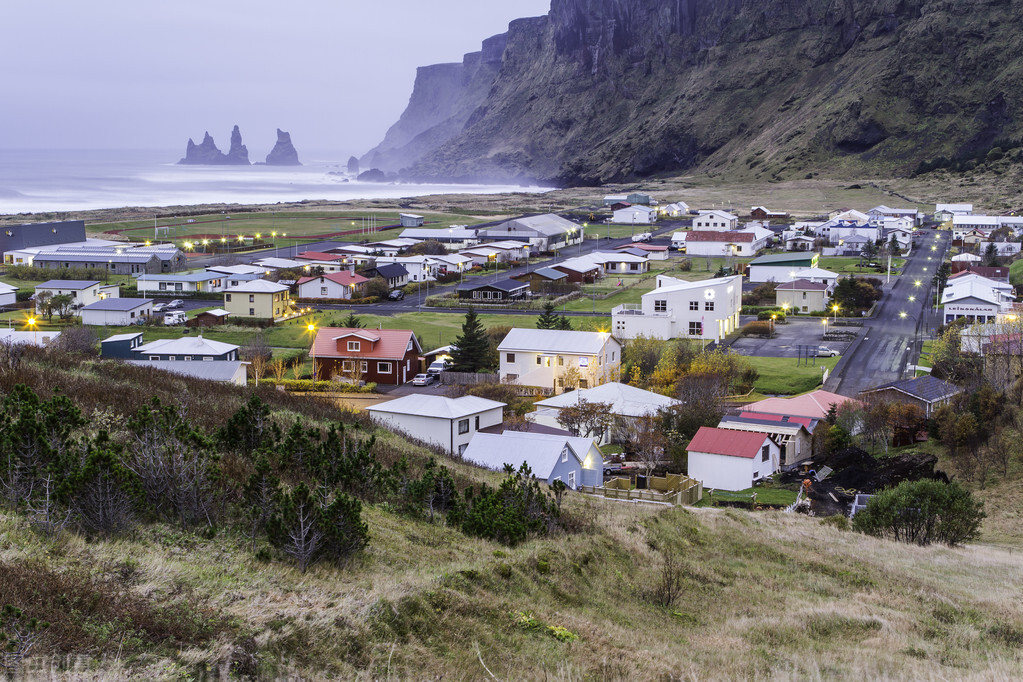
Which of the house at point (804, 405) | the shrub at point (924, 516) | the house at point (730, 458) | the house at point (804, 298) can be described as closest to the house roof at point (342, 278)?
the house at point (804, 298)

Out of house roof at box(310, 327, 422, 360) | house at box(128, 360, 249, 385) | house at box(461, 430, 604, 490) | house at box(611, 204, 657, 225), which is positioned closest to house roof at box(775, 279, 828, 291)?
house roof at box(310, 327, 422, 360)

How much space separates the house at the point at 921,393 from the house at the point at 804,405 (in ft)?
3.16

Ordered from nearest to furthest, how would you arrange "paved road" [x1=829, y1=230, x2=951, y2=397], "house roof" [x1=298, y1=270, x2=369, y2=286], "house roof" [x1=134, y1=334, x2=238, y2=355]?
"house roof" [x1=134, y1=334, x2=238, y2=355], "paved road" [x1=829, y1=230, x2=951, y2=397], "house roof" [x1=298, y1=270, x2=369, y2=286]

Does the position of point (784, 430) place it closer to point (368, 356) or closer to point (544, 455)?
point (544, 455)

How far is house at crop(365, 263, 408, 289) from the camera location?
219ft

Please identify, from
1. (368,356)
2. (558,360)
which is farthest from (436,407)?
(368,356)

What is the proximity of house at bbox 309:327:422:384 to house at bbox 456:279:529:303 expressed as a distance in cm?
2117

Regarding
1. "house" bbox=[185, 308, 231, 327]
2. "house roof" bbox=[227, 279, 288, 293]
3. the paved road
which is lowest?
the paved road

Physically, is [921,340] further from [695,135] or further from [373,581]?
[695,135]

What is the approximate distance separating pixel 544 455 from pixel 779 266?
160ft

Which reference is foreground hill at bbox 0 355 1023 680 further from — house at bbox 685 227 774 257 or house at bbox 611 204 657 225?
house at bbox 611 204 657 225

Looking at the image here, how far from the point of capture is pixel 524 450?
2400 centimetres

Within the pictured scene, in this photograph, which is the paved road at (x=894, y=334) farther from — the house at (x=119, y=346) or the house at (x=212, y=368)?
the house at (x=119, y=346)

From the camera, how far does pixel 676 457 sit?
92.7 feet
